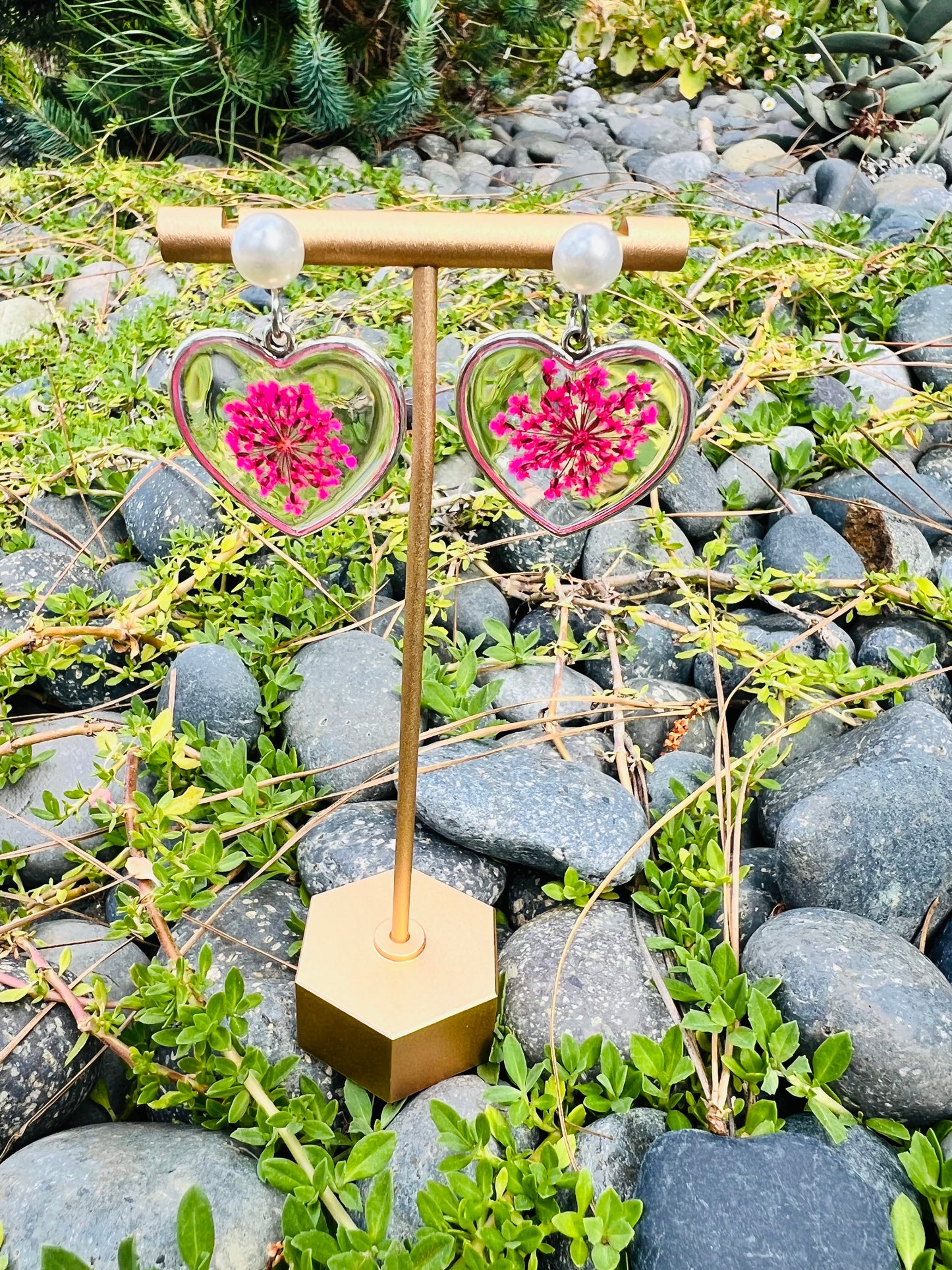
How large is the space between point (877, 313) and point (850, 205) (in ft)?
4.76

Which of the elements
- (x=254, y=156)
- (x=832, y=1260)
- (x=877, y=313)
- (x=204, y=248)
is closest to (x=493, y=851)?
(x=832, y=1260)

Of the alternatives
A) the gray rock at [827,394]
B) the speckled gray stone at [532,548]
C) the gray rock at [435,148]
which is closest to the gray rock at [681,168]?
the gray rock at [435,148]

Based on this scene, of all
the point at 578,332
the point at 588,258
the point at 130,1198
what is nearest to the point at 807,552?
the point at 578,332

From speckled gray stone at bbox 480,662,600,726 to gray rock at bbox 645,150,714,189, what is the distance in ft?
10.8

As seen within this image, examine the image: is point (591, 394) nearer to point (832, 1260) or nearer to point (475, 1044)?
point (475, 1044)

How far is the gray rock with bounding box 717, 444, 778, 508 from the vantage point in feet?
7.19

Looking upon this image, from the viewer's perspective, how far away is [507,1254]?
3.35 ft

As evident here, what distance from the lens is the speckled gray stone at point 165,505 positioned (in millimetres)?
2025

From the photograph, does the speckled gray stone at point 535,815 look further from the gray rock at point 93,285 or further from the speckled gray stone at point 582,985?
the gray rock at point 93,285

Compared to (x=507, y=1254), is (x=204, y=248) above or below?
above

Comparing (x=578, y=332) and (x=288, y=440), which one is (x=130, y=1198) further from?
(x=578, y=332)

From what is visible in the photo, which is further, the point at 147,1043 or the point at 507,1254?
the point at 147,1043

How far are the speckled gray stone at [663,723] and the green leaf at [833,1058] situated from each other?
636 millimetres

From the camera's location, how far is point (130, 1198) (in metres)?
1.05
